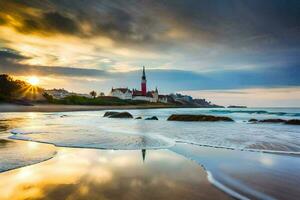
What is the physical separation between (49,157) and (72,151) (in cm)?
120

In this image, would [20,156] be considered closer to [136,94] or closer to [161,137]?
[161,137]

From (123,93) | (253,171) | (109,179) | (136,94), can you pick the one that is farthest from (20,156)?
(136,94)

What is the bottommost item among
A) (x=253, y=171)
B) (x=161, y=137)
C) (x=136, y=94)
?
(x=161, y=137)

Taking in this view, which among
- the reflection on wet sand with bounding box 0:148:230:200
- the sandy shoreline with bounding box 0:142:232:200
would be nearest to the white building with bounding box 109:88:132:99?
the sandy shoreline with bounding box 0:142:232:200

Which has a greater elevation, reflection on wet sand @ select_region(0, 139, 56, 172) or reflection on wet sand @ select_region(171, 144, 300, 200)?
reflection on wet sand @ select_region(171, 144, 300, 200)

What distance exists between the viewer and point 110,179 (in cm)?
518

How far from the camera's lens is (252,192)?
14.6 ft

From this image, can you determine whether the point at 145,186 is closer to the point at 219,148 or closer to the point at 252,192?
the point at 252,192

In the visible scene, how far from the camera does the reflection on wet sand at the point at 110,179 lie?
4.29m

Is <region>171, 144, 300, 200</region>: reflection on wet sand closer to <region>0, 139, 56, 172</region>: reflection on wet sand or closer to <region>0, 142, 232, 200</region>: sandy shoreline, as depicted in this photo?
<region>0, 142, 232, 200</region>: sandy shoreline

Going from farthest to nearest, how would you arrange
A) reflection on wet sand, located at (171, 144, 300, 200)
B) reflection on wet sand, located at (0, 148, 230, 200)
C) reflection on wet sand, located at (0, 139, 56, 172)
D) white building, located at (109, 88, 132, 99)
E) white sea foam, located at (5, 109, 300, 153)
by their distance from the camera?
white building, located at (109, 88, 132, 99)
white sea foam, located at (5, 109, 300, 153)
reflection on wet sand, located at (0, 139, 56, 172)
reflection on wet sand, located at (171, 144, 300, 200)
reflection on wet sand, located at (0, 148, 230, 200)

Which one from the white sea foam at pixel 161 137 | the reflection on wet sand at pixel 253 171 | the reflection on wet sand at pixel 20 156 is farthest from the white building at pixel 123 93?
the reflection on wet sand at pixel 253 171

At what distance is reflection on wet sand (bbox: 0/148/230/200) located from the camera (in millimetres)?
4285

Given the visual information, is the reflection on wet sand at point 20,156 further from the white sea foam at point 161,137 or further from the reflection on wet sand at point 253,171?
the reflection on wet sand at point 253,171
